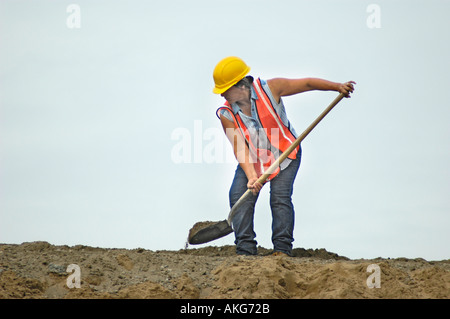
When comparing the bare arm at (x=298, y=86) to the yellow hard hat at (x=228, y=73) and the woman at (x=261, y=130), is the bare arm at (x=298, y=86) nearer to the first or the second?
the woman at (x=261, y=130)

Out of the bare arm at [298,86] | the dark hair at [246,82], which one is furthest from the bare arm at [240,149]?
the bare arm at [298,86]

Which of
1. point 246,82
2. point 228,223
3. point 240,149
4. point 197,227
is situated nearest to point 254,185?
point 240,149

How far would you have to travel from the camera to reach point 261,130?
697cm

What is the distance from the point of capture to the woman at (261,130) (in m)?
6.91

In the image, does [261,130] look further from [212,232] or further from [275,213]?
[212,232]

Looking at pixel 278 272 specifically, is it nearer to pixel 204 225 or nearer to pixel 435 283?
pixel 435 283

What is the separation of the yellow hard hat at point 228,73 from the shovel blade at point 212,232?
1.52m

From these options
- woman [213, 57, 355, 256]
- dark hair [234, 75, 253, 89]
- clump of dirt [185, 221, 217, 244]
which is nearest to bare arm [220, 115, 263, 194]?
woman [213, 57, 355, 256]

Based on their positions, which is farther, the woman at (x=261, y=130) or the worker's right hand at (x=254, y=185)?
the woman at (x=261, y=130)

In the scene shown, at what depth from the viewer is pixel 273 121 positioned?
696cm

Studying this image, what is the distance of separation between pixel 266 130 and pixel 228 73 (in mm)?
712

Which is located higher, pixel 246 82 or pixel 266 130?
pixel 246 82
